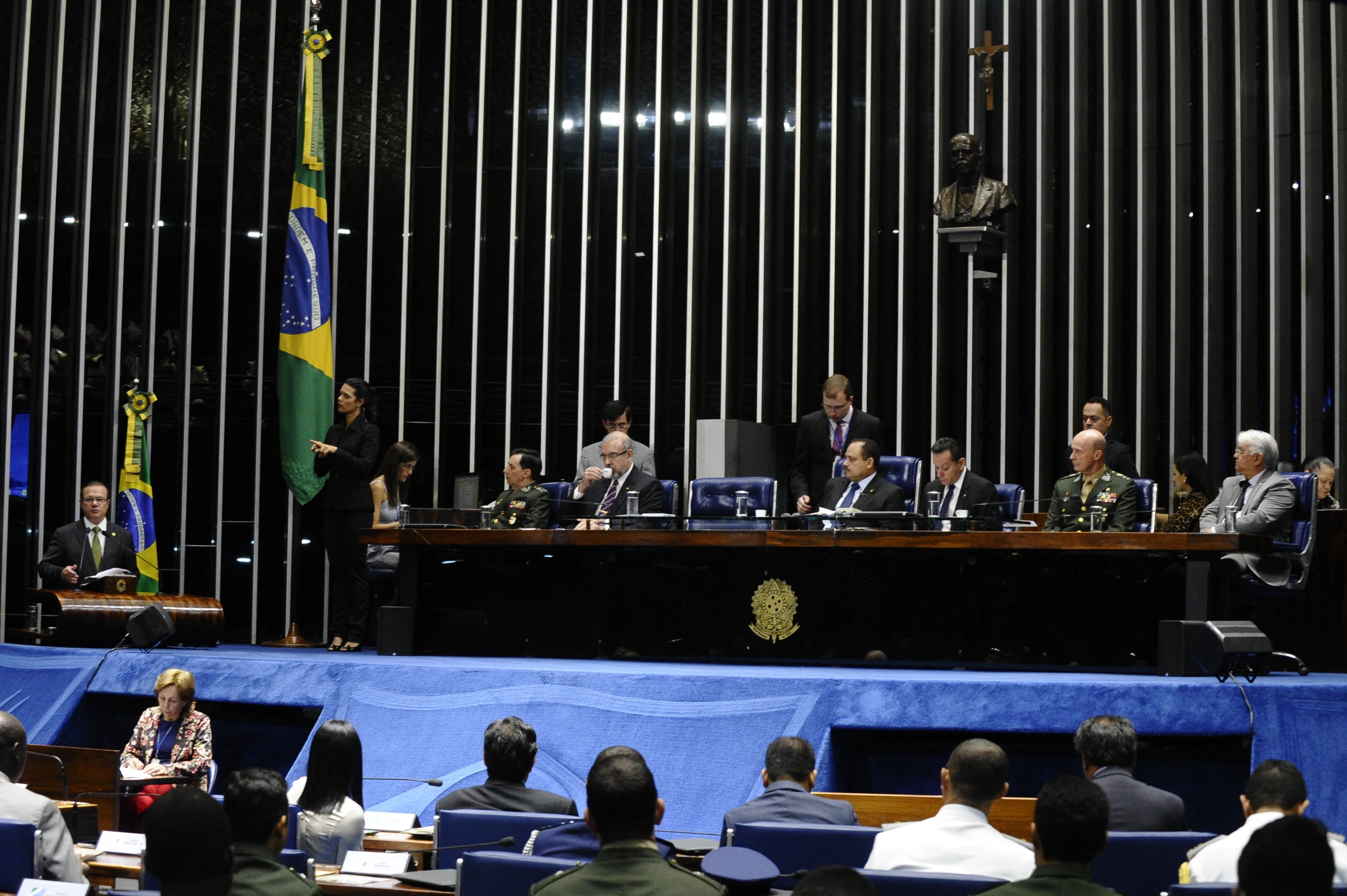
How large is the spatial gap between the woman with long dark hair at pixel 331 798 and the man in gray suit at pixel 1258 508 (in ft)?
11.9

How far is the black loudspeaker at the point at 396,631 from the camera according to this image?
22.2 ft

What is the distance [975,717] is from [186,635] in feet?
13.6

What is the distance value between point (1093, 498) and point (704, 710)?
199 centimetres

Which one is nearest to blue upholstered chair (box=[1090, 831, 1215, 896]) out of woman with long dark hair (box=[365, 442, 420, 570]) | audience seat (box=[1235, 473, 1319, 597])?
audience seat (box=[1235, 473, 1319, 597])

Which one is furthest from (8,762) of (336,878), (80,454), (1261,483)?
(80,454)

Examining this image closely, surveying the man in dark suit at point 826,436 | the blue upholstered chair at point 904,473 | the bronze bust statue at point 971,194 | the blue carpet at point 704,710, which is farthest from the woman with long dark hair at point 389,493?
the bronze bust statue at point 971,194

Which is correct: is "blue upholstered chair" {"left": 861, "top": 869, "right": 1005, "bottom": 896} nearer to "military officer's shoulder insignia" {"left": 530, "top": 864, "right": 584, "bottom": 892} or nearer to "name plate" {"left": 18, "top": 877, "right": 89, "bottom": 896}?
"military officer's shoulder insignia" {"left": 530, "top": 864, "right": 584, "bottom": 892}

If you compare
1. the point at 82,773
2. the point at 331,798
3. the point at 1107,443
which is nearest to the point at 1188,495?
the point at 1107,443

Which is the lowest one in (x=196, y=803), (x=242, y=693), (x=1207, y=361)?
(x=242, y=693)

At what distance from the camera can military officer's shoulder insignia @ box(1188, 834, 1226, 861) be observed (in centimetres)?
300

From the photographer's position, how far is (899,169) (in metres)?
9.35

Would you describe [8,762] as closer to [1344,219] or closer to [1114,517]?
[1114,517]

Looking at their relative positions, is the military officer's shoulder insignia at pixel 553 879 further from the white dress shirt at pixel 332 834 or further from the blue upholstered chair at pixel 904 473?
the blue upholstered chair at pixel 904 473

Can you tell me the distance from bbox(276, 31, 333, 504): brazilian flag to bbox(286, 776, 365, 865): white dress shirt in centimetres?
450
